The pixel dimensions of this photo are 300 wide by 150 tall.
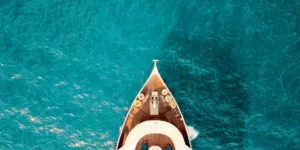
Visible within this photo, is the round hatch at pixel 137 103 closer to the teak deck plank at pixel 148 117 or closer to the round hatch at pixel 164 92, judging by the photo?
the teak deck plank at pixel 148 117

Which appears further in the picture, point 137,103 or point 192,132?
point 192,132

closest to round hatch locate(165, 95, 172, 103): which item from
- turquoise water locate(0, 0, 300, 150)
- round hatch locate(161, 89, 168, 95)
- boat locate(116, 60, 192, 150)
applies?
boat locate(116, 60, 192, 150)

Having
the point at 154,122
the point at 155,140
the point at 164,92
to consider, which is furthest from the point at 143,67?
the point at 155,140

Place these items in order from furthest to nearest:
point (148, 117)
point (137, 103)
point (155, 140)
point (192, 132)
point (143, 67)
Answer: point (143, 67), point (192, 132), point (137, 103), point (148, 117), point (155, 140)

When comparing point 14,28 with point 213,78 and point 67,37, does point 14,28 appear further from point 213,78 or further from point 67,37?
point 213,78

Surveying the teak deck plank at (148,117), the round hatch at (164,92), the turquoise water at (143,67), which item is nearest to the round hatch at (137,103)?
the teak deck plank at (148,117)

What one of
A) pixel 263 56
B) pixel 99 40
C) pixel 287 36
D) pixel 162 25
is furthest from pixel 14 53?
pixel 287 36

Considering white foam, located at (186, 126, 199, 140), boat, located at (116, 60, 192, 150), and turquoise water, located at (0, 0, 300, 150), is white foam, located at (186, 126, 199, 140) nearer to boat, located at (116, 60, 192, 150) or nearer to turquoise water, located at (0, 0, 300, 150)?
turquoise water, located at (0, 0, 300, 150)

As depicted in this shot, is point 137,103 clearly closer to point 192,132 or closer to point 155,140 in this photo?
point 155,140
